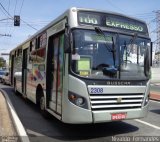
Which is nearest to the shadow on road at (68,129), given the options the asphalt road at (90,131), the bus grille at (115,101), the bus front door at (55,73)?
the asphalt road at (90,131)

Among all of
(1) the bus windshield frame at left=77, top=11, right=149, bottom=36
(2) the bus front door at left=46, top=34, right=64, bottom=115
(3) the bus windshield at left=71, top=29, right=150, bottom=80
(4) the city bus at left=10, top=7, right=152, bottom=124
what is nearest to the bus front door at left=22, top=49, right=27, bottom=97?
(2) the bus front door at left=46, top=34, right=64, bottom=115

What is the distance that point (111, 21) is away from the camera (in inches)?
357

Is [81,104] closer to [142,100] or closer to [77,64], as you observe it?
[77,64]

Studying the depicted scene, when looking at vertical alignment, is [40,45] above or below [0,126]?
above

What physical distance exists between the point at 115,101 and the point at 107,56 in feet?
3.68

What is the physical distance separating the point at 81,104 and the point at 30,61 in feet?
21.4

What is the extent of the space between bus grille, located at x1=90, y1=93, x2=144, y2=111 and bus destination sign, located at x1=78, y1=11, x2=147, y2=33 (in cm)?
178

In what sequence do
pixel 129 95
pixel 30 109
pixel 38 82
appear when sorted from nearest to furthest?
pixel 129 95 < pixel 38 82 < pixel 30 109

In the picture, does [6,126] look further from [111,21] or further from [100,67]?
[111,21]

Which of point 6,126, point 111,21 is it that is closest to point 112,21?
point 111,21

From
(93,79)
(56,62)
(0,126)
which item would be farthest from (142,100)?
(0,126)

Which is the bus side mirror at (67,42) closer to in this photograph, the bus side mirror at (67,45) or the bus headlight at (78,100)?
the bus side mirror at (67,45)

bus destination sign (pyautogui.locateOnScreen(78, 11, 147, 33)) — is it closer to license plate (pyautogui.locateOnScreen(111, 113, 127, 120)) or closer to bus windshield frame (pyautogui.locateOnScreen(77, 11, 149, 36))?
bus windshield frame (pyautogui.locateOnScreen(77, 11, 149, 36))

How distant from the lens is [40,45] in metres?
12.2
